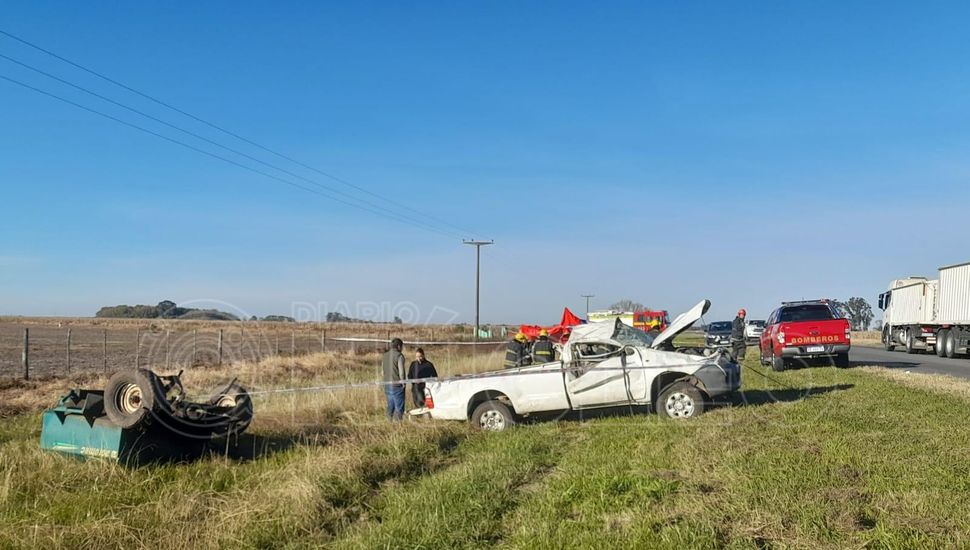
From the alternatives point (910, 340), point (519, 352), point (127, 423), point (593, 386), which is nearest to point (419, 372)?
point (593, 386)

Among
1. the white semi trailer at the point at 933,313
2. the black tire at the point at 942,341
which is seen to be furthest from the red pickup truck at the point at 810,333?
the black tire at the point at 942,341

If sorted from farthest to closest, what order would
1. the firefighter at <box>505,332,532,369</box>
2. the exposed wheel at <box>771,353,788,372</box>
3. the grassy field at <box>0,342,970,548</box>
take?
the firefighter at <box>505,332,532,369</box> → the exposed wheel at <box>771,353,788,372</box> → the grassy field at <box>0,342,970,548</box>

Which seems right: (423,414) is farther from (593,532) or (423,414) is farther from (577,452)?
(593,532)

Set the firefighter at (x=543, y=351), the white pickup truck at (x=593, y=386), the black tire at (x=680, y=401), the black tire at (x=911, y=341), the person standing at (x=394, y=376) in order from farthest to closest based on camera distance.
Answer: the black tire at (x=911, y=341) < the firefighter at (x=543, y=351) < the person standing at (x=394, y=376) < the white pickup truck at (x=593, y=386) < the black tire at (x=680, y=401)

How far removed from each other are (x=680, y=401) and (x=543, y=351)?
7802mm

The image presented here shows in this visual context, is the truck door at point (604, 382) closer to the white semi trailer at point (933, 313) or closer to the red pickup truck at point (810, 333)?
the red pickup truck at point (810, 333)

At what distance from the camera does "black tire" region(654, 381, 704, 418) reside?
445 inches

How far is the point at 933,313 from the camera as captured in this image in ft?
95.5

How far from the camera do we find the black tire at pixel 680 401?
11312 mm

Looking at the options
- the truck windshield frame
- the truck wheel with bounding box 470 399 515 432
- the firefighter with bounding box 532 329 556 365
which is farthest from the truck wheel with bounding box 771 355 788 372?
the truck wheel with bounding box 470 399 515 432

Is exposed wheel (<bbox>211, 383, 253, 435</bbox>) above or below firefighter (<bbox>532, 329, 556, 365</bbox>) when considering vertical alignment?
below

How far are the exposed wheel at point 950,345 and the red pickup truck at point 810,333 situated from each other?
1109 centimetres

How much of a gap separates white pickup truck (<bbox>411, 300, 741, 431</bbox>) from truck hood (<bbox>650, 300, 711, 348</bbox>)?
833 mm

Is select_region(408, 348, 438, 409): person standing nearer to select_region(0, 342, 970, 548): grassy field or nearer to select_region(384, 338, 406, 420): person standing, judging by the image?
select_region(384, 338, 406, 420): person standing
